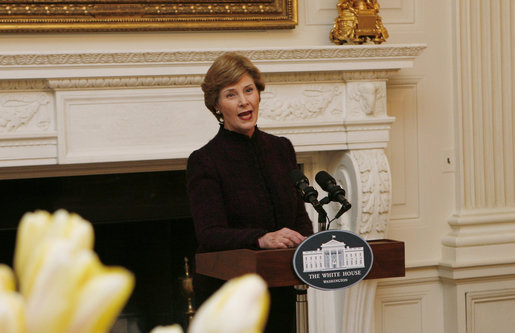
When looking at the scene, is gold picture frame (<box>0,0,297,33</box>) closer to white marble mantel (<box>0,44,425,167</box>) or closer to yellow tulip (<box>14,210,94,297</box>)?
white marble mantel (<box>0,44,425,167</box>)

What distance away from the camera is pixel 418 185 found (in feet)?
15.0

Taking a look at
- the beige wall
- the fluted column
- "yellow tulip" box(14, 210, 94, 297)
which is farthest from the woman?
"yellow tulip" box(14, 210, 94, 297)

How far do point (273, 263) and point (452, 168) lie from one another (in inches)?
103

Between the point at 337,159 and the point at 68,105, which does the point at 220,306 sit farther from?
the point at 337,159

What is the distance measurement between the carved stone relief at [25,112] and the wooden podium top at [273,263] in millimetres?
1645

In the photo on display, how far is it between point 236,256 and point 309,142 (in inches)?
75.8

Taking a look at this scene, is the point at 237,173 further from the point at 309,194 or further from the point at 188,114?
the point at 188,114

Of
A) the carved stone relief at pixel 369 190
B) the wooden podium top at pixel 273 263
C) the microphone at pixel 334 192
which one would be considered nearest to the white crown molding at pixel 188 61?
the carved stone relief at pixel 369 190

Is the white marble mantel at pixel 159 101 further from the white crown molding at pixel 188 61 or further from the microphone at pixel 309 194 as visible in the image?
the microphone at pixel 309 194

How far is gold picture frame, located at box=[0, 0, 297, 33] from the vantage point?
12.6ft

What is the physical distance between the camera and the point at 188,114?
13.1 feet

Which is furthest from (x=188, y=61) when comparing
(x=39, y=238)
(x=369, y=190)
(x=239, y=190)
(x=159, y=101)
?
(x=39, y=238)

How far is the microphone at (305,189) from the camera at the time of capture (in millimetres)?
2209

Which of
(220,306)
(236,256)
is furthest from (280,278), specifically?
(220,306)
